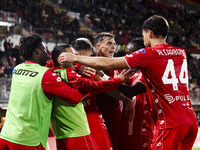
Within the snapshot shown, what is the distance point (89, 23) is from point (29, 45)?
18.5m

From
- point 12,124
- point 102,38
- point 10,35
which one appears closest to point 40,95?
point 12,124

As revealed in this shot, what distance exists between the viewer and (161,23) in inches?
117

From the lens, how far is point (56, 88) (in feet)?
9.11

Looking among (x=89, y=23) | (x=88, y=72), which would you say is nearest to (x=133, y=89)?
(x=88, y=72)

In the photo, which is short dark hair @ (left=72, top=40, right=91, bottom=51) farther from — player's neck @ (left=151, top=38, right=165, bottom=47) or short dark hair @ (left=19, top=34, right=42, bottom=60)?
player's neck @ (left=151, top=38, right=165, bottom=47)

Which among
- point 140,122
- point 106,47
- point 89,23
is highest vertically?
point 106,47

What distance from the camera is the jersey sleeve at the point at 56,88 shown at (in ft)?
9.10

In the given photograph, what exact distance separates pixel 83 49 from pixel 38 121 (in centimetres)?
135

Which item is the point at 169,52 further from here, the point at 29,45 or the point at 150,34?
the point at 29,45

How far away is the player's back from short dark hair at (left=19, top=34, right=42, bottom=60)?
3.52 ft

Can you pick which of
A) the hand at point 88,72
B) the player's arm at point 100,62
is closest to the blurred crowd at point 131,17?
the hand at point 88,72

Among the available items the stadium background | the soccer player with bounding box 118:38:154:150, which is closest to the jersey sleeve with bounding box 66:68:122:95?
the soccer player with bounding box 118:38:154:150

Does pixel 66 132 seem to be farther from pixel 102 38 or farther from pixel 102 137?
pixel 102 38

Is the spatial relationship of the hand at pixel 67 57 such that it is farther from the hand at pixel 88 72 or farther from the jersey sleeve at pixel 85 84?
the hand at pixel 88 72
